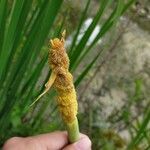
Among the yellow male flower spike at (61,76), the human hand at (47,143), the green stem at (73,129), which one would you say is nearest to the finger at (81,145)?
the human hand at (47,143)

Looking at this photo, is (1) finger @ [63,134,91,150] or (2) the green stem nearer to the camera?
(2) the green stem

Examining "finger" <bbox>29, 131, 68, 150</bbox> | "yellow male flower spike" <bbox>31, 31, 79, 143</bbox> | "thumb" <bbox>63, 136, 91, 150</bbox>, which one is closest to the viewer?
"yellow male flower spike" <bbox>31, 31, 79, 143</bbox>

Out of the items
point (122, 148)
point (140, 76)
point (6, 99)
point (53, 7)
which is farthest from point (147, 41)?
point (53, 7)

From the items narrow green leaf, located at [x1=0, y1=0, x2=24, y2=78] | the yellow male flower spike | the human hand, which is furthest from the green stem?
narrow green leaf, located at [x1=0, y1=0, x2=24, y2=78]

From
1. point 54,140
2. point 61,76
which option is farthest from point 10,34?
point 61,76

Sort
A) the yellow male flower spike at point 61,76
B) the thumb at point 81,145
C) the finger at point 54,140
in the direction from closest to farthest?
the yellow male flower spike at point 61,76 → the thumb at point 81,145 → the finger at point 54,140

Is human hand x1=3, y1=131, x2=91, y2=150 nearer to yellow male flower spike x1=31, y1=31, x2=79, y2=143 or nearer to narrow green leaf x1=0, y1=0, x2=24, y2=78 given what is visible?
narrow green leaf x1=0, y1=0, x2=24, y2=78

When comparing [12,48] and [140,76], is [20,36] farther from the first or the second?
[140,76]

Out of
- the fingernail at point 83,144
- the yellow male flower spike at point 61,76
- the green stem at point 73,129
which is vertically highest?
the yellow male flower spike at point 61,76

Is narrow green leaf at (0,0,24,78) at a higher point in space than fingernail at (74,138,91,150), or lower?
higher

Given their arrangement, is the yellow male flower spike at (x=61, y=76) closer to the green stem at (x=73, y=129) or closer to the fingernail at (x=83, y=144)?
the green stem at (x=73, y=129)
